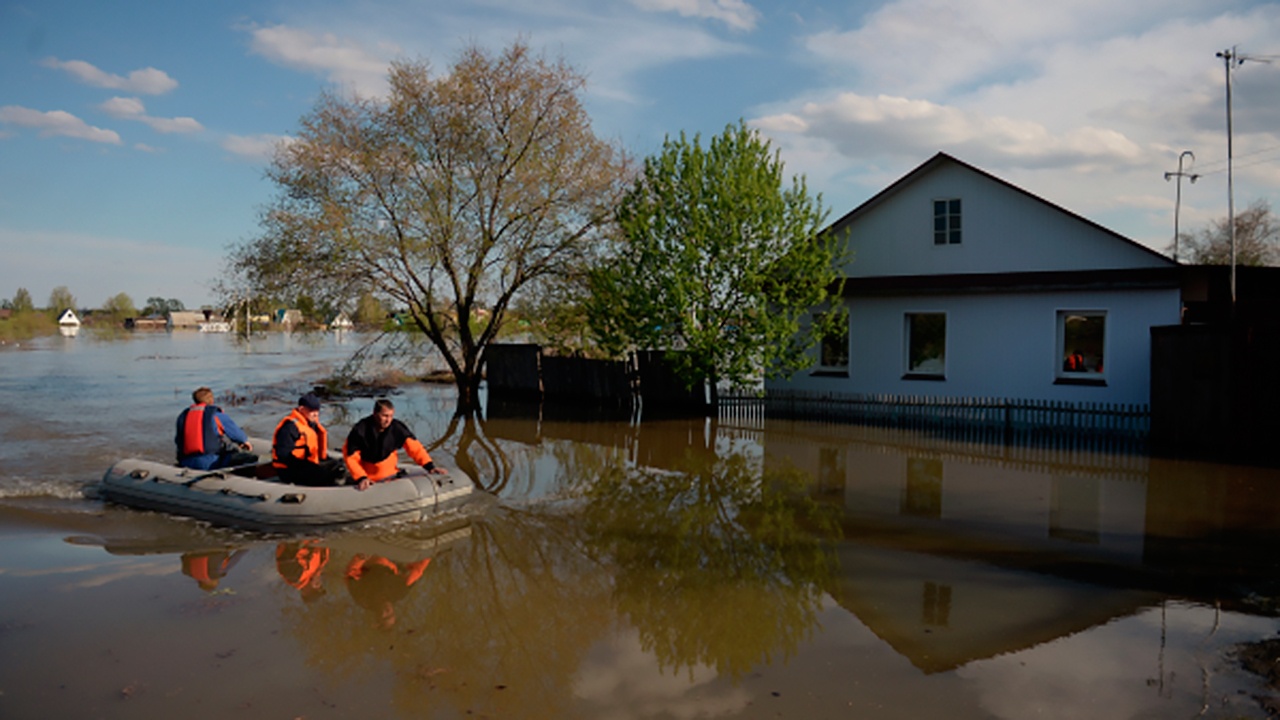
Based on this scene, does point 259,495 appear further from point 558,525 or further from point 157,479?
point 558,525

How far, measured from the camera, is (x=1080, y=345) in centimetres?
1811

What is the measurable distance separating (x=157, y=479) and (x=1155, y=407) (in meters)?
17.1

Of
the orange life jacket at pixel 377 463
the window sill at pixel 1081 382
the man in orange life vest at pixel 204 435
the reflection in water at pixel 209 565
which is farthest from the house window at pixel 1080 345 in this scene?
the reflection in water at pixel 209 565

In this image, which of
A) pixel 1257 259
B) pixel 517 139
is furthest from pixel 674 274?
pixel 1257 259

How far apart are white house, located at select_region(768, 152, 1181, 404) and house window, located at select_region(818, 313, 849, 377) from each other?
3cm

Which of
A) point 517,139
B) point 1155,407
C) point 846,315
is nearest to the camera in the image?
point 1155,407

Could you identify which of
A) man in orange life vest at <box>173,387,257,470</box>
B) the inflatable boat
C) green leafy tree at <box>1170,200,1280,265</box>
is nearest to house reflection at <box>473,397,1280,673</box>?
the inflatable boat

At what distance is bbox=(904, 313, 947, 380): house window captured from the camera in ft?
65.4

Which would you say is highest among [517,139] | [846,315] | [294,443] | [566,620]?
[517,139]

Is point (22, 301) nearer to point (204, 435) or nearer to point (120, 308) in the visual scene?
point (120, 308)

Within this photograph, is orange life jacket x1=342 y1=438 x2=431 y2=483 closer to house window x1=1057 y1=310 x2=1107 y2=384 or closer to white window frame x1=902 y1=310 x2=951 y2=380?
white window frame x1=902 y1=310 x2=951 y2=380

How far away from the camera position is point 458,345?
81.7 feet

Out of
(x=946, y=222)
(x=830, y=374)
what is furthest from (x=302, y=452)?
(x=946, y=222)

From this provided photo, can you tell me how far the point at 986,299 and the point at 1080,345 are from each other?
2175mm
